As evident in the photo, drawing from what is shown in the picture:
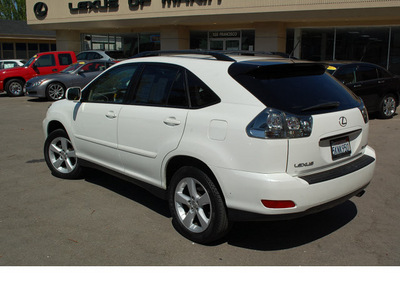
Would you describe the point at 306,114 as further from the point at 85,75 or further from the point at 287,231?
the point at 85,75

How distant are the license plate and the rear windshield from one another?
29 centimetres

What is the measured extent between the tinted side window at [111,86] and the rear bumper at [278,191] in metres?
1.84

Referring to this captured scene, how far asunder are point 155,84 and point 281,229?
2.03 meters

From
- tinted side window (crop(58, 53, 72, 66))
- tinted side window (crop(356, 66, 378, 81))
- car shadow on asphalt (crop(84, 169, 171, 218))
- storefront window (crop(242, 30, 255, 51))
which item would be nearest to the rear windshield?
car shadow on asphalt (crop(84, 169, 171, 218))

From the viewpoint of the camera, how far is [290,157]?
11.0ft

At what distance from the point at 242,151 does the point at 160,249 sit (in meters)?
1.24

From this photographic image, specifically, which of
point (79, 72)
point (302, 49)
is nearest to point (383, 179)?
point (79, 72)

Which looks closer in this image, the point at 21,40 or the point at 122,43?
the point at 122,43

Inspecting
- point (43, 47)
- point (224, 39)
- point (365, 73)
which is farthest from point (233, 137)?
point (43, 47)

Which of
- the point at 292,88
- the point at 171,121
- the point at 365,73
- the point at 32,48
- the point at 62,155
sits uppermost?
the point at 32,48

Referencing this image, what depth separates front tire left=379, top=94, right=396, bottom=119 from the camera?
1102 centimetres

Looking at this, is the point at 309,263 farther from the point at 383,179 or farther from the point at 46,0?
the point at 46,0

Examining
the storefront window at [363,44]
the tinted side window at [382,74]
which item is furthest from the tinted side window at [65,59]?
the tinted side window at [382,74]

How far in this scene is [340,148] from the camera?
3.75 metres
